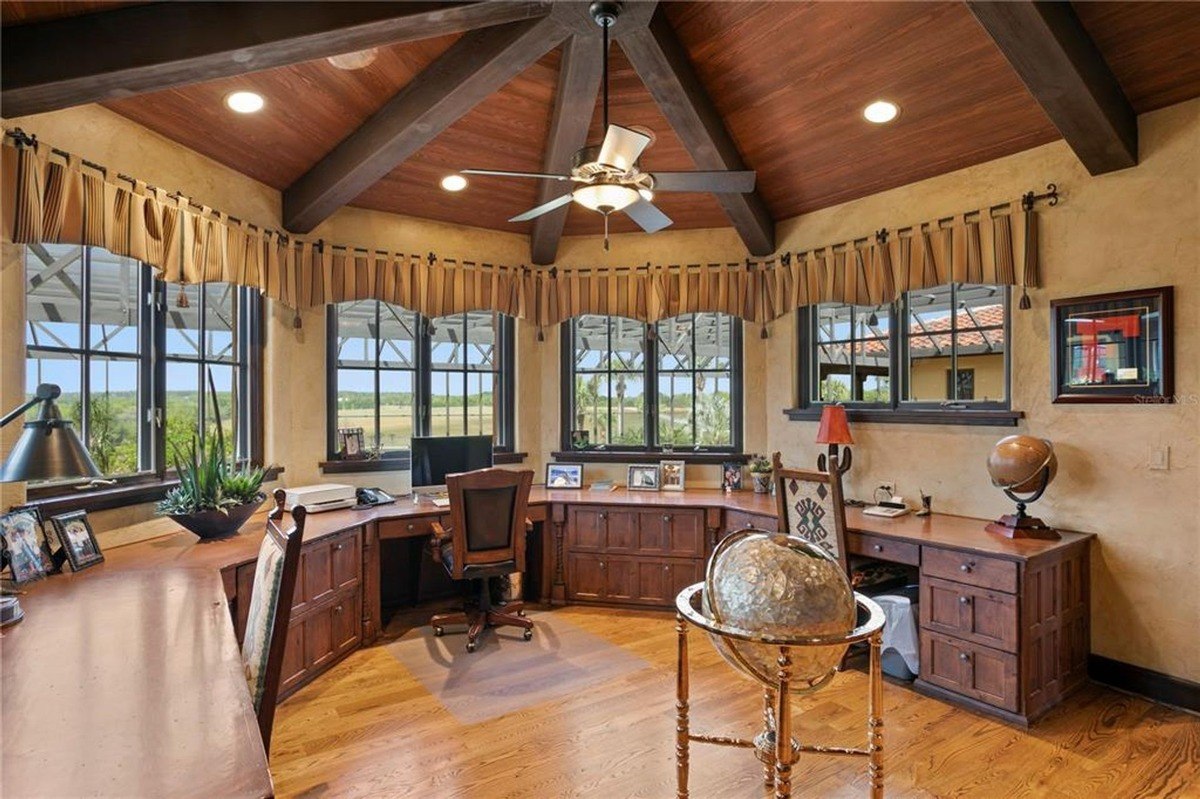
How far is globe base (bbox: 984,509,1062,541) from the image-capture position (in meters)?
3.09

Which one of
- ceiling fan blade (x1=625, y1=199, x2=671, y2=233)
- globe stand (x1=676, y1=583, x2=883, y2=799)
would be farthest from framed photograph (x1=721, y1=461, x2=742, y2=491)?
globe stand (x1=676, y1=583, x2=883, y2=799)

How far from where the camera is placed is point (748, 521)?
4.02m

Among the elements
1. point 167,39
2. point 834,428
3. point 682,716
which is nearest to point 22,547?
point 167,39

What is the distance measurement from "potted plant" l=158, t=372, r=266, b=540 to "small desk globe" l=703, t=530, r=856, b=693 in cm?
259

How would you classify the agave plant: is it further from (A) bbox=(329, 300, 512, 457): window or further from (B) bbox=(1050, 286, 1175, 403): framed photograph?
(B) bbox=(1050, 286, 1175, 403): framed photograph

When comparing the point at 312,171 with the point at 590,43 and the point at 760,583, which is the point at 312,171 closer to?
the point at 590,43

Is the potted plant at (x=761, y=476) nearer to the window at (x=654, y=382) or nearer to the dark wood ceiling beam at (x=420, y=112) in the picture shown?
the window at (x=654, y=382)

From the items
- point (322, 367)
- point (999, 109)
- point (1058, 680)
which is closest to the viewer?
point (1058, 680)

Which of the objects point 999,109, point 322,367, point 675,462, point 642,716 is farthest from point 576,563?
point 999,109

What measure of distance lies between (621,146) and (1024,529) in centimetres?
269

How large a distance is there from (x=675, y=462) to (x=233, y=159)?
11.4 ft

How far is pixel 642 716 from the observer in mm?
2885

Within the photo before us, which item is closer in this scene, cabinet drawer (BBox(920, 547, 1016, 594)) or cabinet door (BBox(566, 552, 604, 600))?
cabinet drawer (BBox(920, 547, 1016, 594))

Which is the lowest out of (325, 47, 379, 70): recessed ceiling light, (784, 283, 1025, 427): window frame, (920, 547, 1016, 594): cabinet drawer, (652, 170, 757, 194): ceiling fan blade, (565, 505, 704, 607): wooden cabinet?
(565, 505, 704, 607): wooden cabinet
